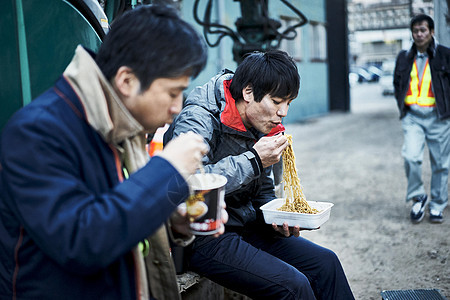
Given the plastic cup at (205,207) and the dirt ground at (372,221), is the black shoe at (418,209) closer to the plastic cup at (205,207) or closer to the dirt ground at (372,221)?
the dirt ground at (372,221)

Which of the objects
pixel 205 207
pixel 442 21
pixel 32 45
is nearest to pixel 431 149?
pixel 442 21

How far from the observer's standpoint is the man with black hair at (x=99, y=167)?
1246 millimetres

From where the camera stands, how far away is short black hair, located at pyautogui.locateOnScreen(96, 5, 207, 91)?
1.39 meters

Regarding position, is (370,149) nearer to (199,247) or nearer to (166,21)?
(199,247)

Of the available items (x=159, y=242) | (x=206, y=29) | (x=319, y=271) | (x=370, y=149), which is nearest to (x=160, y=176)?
(x=159, y=242)

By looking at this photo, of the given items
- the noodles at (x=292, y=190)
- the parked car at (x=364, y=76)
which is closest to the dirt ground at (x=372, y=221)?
the noodles at (x=292, y=190)

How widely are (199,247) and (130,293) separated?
0.83 metres

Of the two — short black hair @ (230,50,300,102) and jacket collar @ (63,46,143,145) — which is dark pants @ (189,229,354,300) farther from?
jacket collar @ (63,46,143,145)

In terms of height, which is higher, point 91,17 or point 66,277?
point 91,17

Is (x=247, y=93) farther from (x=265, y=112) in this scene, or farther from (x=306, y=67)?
(x=306, y=67)

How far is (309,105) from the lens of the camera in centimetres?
1670

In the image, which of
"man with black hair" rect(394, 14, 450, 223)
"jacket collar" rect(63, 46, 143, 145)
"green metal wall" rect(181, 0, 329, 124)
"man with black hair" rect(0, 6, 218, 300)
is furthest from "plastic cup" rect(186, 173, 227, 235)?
"green metal wall" rect(181, 0, 329, 124)

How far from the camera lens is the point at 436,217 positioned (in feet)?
17.2

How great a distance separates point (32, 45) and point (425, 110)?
4383 millimetres
